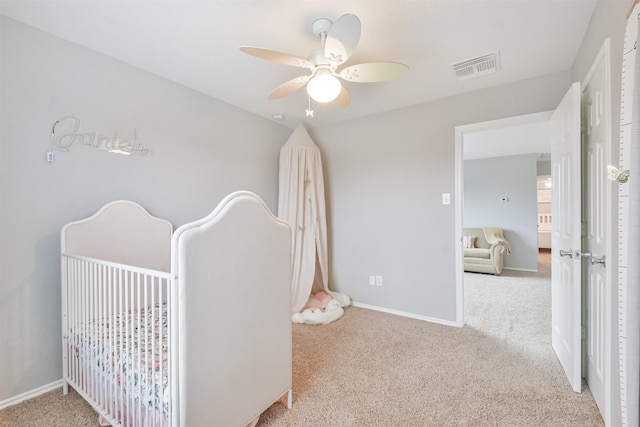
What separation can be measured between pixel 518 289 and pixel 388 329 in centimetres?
265

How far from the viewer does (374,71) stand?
5.58 feet

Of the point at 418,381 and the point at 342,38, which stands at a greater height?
the point at 342,38

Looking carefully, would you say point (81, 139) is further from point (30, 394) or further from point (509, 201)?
point (509, 201)

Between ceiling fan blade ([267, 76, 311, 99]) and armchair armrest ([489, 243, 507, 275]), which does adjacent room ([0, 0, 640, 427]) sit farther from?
armchair armrest ([489, 243, 507, 275])

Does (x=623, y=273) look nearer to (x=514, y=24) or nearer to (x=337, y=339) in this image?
(x=514, y=24)

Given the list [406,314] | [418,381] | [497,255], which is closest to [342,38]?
[418,381]

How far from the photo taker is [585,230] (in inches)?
71.9

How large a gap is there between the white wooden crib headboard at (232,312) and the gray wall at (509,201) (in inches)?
226

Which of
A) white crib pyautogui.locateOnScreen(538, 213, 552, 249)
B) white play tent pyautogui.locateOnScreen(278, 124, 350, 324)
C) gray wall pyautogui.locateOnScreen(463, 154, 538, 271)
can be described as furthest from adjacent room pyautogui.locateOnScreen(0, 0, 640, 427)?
white crib pyautogui.locateOnScreen(538, 213, 552, 249)

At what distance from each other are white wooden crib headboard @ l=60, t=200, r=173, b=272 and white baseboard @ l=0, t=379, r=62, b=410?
0.83 metres

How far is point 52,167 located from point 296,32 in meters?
1.81

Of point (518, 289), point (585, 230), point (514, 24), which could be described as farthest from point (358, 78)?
point (518, 289)

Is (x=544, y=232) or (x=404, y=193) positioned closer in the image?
(x=404, y=193)

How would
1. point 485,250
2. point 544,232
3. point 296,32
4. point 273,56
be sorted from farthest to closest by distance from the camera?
1. point 544,232
2. point 485,250
3. point 296,32
4. point 273,56
